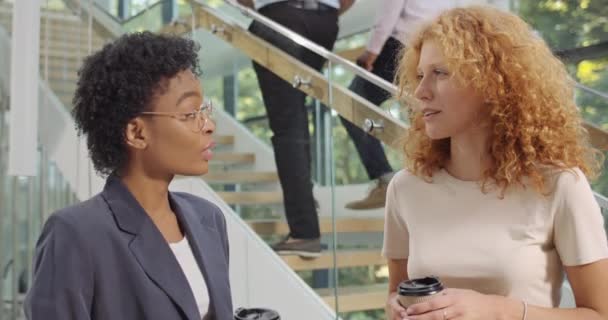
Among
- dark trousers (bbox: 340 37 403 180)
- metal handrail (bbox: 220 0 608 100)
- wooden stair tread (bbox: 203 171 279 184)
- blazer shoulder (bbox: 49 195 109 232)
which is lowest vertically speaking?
wooden stair tread (bbox: 203 171 279 184)

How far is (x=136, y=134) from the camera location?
1325 mm

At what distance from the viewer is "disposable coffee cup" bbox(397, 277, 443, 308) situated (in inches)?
43.3

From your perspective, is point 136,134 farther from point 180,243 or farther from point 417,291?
point 417,291

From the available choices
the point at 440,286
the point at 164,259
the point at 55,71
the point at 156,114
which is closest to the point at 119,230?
the point at 164,259

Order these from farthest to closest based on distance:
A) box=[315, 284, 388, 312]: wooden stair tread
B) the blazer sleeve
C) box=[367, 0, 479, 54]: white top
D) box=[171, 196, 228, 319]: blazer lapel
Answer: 1. box=[367, 0, 479, 54]: white top
2. box=[315, 284, 388, 312]: wooden stair tread
3. box=[171, 196, 228, 319]: blazer lapel
4. the blazer sleeve

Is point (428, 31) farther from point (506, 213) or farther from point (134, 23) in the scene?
point (134, 23)

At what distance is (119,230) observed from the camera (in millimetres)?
1215

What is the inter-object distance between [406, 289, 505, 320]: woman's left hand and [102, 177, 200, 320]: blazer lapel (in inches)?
16.5

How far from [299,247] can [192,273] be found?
1.76 metres

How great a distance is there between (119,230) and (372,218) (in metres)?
1.68

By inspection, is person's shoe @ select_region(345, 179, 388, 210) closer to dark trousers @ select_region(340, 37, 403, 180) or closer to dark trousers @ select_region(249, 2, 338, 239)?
dark trousers @ select_region(340, 37, 403, 180)

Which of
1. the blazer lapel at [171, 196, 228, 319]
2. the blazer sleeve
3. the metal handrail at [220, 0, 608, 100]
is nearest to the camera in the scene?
the blazer sleeve

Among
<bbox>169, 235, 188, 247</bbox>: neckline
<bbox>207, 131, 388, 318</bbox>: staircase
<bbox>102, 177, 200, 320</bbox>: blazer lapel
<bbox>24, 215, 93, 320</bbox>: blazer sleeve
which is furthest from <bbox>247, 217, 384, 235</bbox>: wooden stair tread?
<bbox>24, 215, 93, 320</bbox>: blazer sleeve

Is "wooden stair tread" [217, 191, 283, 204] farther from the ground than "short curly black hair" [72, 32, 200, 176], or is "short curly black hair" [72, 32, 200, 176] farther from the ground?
"short curly black hair" [72, 32, 200, 176]
